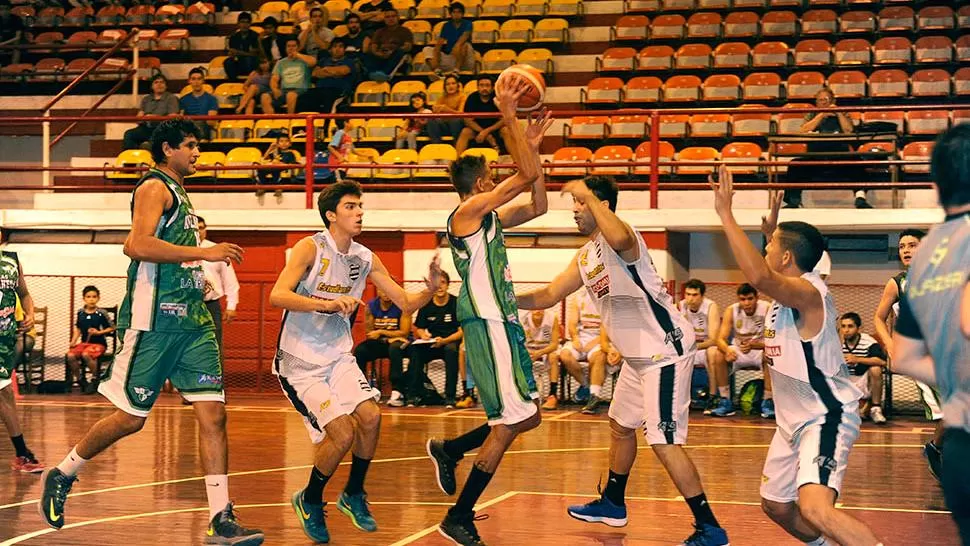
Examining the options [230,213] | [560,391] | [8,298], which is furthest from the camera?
[230,213]

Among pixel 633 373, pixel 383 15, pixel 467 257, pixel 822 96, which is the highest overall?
pixel 383 15

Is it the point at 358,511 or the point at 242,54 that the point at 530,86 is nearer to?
the point at 358,511

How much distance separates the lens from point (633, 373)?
704cm

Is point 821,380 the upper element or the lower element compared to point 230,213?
lower

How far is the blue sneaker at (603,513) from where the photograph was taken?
7.14m

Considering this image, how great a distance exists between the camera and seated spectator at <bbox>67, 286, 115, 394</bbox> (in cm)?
1541

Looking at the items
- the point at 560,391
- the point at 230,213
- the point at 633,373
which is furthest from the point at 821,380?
the point at 230,213

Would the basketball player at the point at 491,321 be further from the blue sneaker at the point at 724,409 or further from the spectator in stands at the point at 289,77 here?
the spectator in stands at the point at 289,77

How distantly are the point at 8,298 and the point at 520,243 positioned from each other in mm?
7230

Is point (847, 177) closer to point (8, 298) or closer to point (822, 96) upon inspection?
point (822, 96)

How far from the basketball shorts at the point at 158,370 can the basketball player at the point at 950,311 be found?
402 centimetres

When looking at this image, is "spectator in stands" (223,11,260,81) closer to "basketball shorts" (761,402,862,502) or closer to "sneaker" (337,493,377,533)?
"sneaker" (337,493,377,533)

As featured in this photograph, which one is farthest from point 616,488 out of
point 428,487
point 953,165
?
point 953,165

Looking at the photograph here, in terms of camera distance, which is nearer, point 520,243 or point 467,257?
point 467,257
